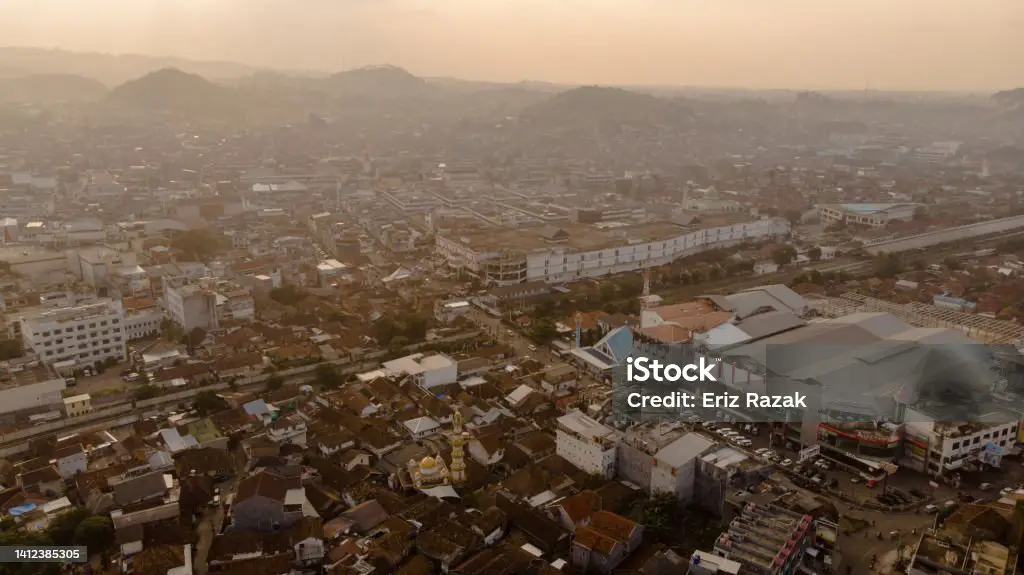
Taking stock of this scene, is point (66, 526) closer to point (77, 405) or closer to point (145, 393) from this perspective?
point (77, 405)

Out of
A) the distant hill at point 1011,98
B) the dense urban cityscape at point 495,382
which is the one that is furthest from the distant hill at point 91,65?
the distant hill at point 1011,98

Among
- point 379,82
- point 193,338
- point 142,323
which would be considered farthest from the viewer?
point 379,82

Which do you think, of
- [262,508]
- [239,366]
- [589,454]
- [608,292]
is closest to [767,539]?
[589,454]

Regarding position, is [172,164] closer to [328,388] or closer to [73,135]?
[73,135]

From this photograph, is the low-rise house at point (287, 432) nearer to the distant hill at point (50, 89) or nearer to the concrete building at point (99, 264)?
the concrete building at point (99, 264)

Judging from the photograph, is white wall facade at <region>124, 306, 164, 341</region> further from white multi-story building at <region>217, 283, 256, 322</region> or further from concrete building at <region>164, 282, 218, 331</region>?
white multi-story building at <region>217, 283, 256, 322</region>

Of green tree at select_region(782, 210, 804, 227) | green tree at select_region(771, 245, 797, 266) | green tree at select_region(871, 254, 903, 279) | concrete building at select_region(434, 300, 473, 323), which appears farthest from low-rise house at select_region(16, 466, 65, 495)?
green tree at select_region(782, 210, 804, 227)

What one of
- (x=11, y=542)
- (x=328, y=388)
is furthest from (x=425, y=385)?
(x=11, y=542)
